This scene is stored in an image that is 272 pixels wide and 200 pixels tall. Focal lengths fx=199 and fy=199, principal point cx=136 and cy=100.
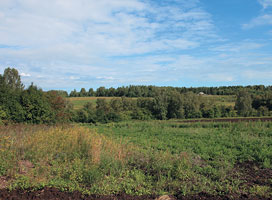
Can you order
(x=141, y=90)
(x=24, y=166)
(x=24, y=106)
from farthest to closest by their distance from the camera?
(x=141, y=90) → (x=24, y=106) → (x=24, y=166)

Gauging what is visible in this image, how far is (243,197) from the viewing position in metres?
4.78

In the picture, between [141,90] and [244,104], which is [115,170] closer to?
[244,104]

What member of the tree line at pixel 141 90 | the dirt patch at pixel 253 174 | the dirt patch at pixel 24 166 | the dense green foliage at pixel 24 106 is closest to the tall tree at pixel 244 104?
the tree line at pixel 141 90

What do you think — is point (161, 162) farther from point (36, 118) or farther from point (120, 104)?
point (120, 104)

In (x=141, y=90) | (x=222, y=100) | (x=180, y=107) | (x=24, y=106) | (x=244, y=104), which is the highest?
(x=141, y=90)

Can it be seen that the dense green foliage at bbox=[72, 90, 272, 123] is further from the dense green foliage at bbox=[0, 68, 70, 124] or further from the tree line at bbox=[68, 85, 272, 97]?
the dense green foliage at bbox=[0, 68, 70, 124]

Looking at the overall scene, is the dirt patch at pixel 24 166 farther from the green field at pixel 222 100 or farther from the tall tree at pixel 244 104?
the green field at pixel 222 100

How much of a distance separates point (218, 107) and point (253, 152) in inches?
1910

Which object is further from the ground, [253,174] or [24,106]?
[24,106]

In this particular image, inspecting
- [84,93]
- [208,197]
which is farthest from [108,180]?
[84,93]

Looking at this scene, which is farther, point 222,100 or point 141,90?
point 141,90

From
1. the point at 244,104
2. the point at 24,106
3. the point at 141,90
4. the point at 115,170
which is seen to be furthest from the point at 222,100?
the point at 115,170

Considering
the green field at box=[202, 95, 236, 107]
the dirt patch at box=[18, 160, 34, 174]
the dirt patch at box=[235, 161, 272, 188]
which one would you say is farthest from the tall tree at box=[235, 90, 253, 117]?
the dirt patch at box=[18, 160, 34, 174]

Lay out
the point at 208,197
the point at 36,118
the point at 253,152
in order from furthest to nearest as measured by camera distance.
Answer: the point at 36,118 → the point at 253,152 → the point at 208,197
